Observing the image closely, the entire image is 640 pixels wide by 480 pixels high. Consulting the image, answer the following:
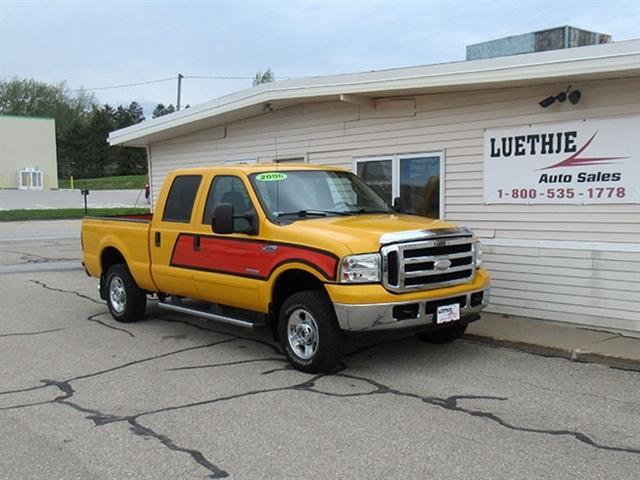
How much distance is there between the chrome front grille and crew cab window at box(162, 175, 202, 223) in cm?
284

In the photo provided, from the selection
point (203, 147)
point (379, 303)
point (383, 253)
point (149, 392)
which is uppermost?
point (203, 147)

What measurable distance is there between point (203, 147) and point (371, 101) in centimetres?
489

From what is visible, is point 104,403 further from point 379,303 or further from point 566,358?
point 566,358

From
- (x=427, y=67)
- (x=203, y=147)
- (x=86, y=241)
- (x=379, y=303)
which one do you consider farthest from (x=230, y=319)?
(x=203, y=147)

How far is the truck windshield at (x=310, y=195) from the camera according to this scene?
6.89m

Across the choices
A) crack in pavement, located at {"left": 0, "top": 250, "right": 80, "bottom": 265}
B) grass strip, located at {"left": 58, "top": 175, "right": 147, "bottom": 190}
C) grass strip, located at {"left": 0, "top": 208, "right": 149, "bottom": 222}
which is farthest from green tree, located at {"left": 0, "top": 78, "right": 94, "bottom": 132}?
crack in pavement, located at {"left": 0, "top": 250, "right": 80, "bottom": 265}

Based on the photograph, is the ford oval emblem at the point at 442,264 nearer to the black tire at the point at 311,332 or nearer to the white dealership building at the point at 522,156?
the black tire at the point at 311,332

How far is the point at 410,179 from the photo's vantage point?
9828mm

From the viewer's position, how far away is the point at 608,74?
727cm

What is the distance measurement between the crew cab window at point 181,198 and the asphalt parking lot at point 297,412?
59.2 inches

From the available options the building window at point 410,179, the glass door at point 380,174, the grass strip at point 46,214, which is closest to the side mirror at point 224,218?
the building window at point 410,179

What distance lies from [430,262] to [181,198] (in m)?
3.34

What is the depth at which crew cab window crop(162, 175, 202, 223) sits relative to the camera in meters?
7.71

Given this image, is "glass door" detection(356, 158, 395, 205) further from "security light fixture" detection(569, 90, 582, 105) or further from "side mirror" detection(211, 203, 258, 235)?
"side mirror" detection(211, 203, 258, 235)
